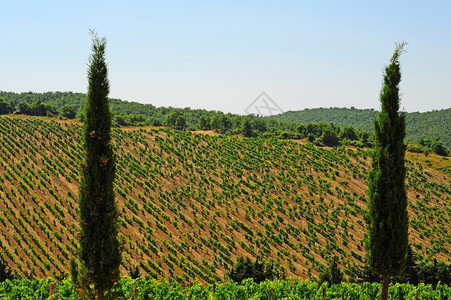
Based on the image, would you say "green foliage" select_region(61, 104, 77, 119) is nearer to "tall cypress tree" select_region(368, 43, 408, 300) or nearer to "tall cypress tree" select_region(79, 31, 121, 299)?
"tall cypress tree" select_region(79, 31, 121, 299)

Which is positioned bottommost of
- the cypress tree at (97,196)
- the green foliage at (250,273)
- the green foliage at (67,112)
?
the green foliage at (250,273)

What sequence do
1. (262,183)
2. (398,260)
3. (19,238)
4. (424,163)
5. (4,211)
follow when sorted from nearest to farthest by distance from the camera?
(398,260) < (19,238) < (4,211) < (262,183) < (424,163)

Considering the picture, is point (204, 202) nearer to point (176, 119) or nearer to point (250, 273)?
point (250, 273)

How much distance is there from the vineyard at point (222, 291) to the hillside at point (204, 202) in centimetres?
1675

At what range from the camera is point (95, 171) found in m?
11.5

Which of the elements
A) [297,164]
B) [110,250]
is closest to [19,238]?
[110,250]

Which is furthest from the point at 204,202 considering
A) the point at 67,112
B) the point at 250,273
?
the point at 67,112

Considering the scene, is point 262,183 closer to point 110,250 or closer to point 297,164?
point 297,164

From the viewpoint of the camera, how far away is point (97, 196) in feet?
37.9

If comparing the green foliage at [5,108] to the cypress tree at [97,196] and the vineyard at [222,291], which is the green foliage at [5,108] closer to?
the vineyard at [222,291]

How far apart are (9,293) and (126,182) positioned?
129 ft

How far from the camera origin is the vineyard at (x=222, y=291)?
18609 mm

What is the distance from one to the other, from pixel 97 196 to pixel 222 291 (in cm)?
1056

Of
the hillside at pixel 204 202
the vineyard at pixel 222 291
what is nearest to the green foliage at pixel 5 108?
the hillside at pixel 204 202
